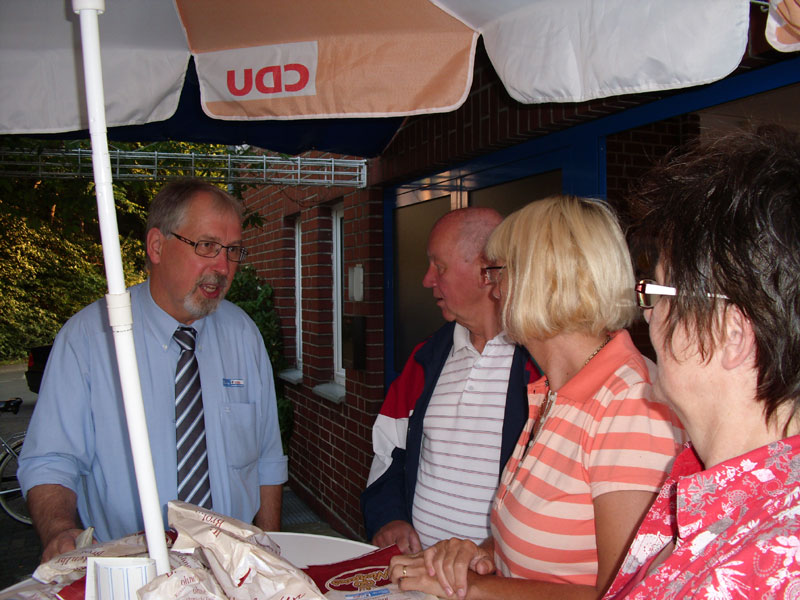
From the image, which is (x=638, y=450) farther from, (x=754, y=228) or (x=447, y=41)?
(x=447, y=41)

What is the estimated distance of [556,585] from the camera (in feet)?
5.02

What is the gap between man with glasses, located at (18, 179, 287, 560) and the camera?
2.29 m

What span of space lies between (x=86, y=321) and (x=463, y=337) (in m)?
1.44

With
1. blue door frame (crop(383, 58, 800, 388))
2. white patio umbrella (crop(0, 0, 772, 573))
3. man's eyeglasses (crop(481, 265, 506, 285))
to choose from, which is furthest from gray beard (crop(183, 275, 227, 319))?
blue door frame (crop(383, 58, 800, 388))

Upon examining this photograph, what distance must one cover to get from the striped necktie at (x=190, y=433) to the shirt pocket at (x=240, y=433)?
103 millimetres

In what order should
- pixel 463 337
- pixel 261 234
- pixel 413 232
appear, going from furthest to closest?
pixel 261 234, pixel 413 232, pixel 463 337

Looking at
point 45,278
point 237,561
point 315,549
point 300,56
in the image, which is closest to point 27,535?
point 315,549

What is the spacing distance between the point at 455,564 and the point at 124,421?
1350mm

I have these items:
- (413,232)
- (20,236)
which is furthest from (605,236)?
(20,236)

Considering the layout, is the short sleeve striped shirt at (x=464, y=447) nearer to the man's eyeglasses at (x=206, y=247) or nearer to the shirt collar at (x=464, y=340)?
the shirt collar at (x=464, y=340)

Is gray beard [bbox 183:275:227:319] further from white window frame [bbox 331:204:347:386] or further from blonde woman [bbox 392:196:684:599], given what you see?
white window frame [bbox 331:204:347:386]

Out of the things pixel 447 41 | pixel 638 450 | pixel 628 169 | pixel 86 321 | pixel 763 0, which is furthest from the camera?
pixel 628 169

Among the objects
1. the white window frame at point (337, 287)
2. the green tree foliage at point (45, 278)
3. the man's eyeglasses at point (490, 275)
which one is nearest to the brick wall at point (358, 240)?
the white window frame at point (337, 287)

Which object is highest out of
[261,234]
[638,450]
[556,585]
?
[261,234]
